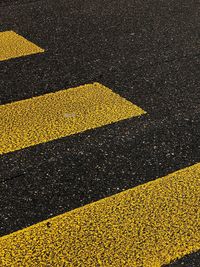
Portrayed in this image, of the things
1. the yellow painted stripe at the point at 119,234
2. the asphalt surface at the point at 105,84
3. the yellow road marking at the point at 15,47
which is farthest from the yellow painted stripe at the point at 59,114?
the yellow road marking at the point at 15,47

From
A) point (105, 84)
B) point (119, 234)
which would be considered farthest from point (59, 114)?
point (119, 234)

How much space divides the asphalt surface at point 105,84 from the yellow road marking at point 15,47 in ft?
0.25

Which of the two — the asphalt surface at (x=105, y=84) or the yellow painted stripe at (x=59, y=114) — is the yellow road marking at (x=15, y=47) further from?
the yellow painted stripe at (x=59, y=114)

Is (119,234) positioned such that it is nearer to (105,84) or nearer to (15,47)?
(105,84)

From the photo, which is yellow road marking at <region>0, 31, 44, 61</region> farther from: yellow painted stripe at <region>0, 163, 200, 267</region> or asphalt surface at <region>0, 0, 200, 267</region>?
yellow painted stripe at <region>0, 163, 200, 267</region>

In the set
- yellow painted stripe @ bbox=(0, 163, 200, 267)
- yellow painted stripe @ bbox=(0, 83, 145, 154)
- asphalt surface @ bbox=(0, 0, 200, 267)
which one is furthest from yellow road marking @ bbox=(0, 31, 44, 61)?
yellow painted stripe @ bbox=(0, 163, 200, 267)

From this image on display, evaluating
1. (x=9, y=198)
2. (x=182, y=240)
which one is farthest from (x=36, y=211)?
(x=182, y=240)

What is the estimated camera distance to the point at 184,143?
3.16 m

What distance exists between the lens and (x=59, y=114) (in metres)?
3.45

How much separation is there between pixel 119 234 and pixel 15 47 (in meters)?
2.55

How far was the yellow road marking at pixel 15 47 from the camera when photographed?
175 inches

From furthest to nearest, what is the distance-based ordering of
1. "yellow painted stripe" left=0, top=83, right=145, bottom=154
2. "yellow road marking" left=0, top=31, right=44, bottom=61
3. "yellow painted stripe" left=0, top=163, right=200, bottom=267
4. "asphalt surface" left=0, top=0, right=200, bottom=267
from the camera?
"yellow road marking" left=0, top=31, right=44, bottom=61 < "yellow painted stripe" left=0, top=83, right=145, bottom=154 < "asphalt surface" left=0, top=0, right=200, bottom=267 < "yellow painted stripe" left=0, top=163, right=200, bottom=267

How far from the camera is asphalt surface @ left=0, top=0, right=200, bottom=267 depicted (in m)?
2.75

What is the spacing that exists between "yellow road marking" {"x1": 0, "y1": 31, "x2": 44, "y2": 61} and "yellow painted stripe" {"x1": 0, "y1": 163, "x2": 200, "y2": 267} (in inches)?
81.8
